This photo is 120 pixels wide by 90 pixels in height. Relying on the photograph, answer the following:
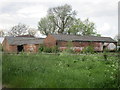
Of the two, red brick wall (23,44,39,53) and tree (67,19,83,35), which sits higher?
tree (67,19,83,35)

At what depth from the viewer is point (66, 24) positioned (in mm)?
69438

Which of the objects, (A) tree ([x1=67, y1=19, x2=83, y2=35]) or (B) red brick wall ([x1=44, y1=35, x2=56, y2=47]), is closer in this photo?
(B) red brick wall ([x1=44, y1=35, x2=56, y2=47])

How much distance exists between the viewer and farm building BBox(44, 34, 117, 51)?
41.5 m

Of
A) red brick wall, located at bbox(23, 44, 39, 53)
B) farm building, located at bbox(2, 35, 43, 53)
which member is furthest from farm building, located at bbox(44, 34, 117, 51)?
farm building, located at bbox(2, 35, 43, 53)

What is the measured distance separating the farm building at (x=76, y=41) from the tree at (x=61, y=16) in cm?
1974

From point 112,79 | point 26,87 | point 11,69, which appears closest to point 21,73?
point 11,69

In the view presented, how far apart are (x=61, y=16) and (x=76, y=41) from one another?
24762mm

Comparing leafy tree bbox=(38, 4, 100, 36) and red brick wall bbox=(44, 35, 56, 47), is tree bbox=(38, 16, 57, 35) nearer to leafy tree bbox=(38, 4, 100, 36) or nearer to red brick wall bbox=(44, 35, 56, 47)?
leafy tree bbox=(38, 4, 100, 36)

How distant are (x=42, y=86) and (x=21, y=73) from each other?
2020 millimetres

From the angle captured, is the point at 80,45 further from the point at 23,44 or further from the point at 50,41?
the point at 23,44

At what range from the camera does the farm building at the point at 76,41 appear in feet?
136

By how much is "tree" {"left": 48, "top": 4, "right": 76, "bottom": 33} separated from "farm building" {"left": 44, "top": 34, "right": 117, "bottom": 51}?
777 inches

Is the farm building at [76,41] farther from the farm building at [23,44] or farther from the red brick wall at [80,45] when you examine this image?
the farm building at [23,44]

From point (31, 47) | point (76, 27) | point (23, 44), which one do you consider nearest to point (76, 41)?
point (31, 47)
